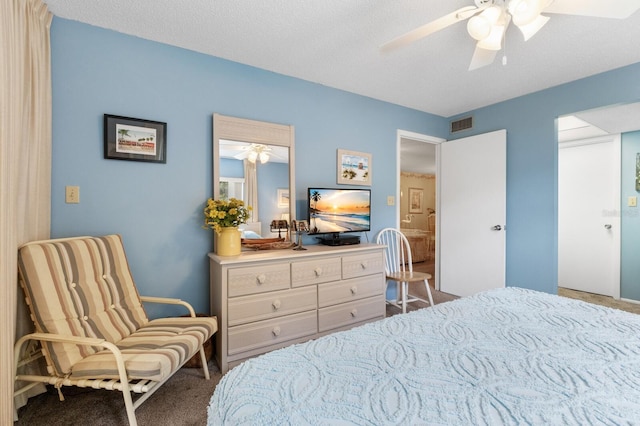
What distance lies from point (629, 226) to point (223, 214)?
483 cm

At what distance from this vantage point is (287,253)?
2.37 m

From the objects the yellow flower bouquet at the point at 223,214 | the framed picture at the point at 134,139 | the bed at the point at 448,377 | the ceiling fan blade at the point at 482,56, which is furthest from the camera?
the yellow flower bouquet at the point at 223,214

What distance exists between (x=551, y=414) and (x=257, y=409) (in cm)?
75

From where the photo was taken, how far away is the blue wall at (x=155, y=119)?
197 centimetres

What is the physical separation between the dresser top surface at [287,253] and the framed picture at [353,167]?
791 millimetres

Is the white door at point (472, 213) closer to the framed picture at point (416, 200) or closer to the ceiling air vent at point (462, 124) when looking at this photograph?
the ceiling air vent at point (462, 124)

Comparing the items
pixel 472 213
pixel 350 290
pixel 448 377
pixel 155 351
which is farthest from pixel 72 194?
pixel 472 213

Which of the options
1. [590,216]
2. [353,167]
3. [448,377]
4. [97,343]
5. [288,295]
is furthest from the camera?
[590,216]

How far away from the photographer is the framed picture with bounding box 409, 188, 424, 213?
7827 millimetres

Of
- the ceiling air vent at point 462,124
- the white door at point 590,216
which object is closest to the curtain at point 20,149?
the ceiling air vent at point 462,124

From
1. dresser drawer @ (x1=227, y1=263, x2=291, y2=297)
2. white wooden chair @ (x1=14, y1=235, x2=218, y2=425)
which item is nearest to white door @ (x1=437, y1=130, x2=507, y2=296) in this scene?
dresser drawer @ (x1=227, y1=263, x2=291, y2=297)

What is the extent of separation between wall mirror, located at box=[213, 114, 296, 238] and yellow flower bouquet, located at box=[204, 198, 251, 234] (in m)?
0.17

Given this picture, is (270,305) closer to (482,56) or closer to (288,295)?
(288,295)

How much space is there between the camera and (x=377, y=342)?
3.71 ft
